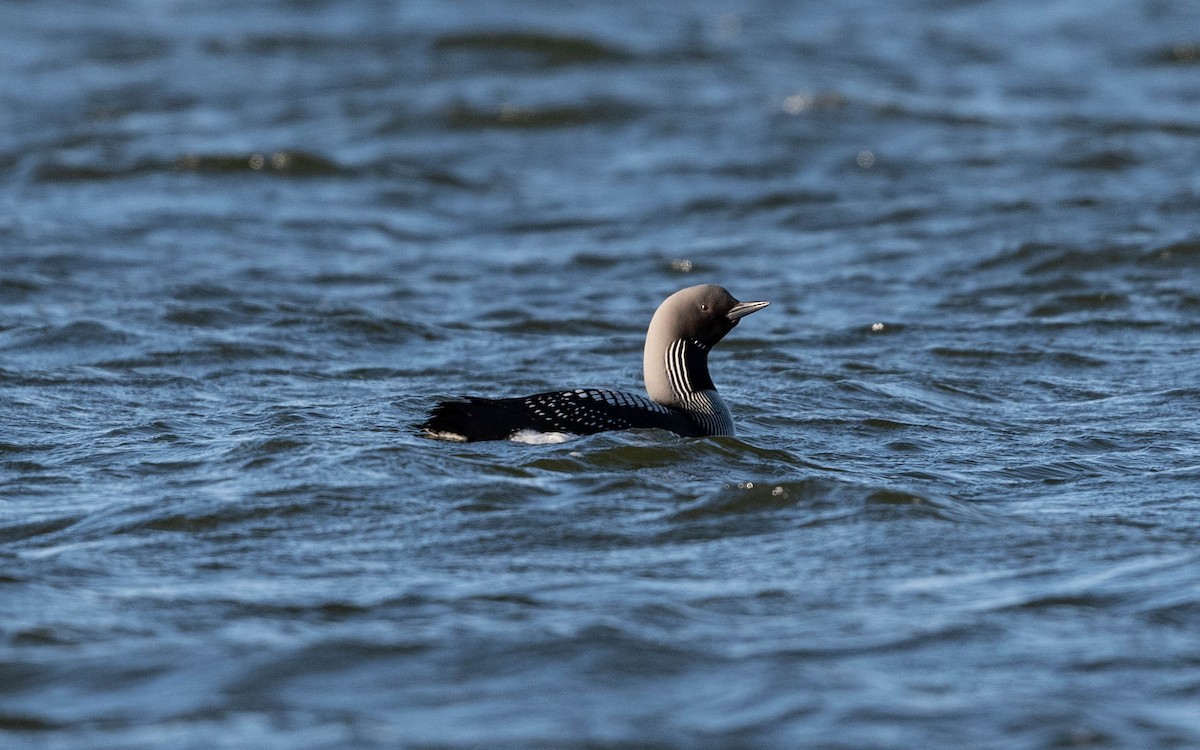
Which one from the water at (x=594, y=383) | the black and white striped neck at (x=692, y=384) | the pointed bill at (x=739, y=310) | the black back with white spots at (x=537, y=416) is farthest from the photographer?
the pointed bill at (x=739, y=310)

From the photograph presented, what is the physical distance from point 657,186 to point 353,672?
1027cm

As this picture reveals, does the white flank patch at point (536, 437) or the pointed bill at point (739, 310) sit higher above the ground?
→ the pointed bill at point (739, 310)

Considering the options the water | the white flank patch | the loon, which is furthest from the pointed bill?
the white flank patch

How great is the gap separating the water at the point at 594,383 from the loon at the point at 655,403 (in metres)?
0.11

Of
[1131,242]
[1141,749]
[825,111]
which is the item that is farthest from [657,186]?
[1141,749]

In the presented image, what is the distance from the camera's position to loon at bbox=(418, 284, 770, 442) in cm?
676

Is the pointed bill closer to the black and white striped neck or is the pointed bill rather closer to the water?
the black and white striped neck

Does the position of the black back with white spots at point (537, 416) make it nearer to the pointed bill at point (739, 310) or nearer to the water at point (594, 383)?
the water at point (594, 383)

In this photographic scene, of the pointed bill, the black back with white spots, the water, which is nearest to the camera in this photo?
the water

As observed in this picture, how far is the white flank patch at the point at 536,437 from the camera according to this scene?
22.2ft

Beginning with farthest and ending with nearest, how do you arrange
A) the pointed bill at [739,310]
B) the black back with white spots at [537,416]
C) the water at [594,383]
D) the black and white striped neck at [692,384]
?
the pointed bill at [739,310] → the black and white striped neck at [692,384] → the black back with white spots at [537,416] → the water at [594,383]

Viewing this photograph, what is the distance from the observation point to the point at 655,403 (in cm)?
714

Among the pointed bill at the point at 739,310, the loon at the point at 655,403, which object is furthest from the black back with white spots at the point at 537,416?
the pointed bill at the point at 739,310

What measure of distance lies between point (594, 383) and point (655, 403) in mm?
1850
